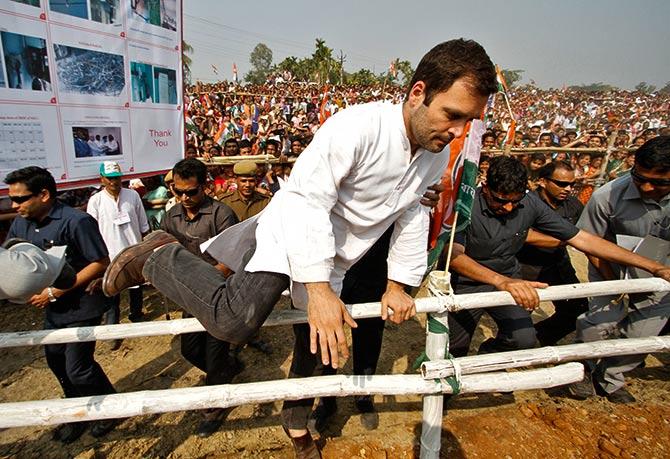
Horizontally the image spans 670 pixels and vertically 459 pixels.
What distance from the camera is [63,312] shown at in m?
2.50

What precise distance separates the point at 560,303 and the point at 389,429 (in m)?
2.11

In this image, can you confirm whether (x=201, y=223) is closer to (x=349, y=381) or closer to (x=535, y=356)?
(x=349, y=381)

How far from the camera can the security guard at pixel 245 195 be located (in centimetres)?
387

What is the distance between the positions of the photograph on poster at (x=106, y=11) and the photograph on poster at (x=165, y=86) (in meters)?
0.56

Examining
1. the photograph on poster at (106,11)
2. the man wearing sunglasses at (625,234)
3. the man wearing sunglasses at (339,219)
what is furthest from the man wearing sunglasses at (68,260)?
the man wearing sunglasses at (625,234)

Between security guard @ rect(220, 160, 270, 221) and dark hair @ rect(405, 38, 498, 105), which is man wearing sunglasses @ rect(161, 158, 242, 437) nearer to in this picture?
security guard @ rect(220, 160, 270, 221)

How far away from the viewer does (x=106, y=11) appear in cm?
305

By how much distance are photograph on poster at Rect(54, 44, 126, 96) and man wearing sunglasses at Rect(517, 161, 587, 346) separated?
4.08 m

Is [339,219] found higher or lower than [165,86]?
lower

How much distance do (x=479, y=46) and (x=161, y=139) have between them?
11.5 ft

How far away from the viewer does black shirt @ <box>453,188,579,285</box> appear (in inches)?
111

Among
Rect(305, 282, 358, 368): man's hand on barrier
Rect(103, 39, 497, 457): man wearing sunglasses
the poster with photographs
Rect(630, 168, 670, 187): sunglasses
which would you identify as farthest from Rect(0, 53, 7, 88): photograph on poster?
Rect(630, 168, 670, 187): sunglasses

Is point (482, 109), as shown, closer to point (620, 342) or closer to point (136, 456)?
point (620, 342)

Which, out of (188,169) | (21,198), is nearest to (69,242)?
(21,198)
